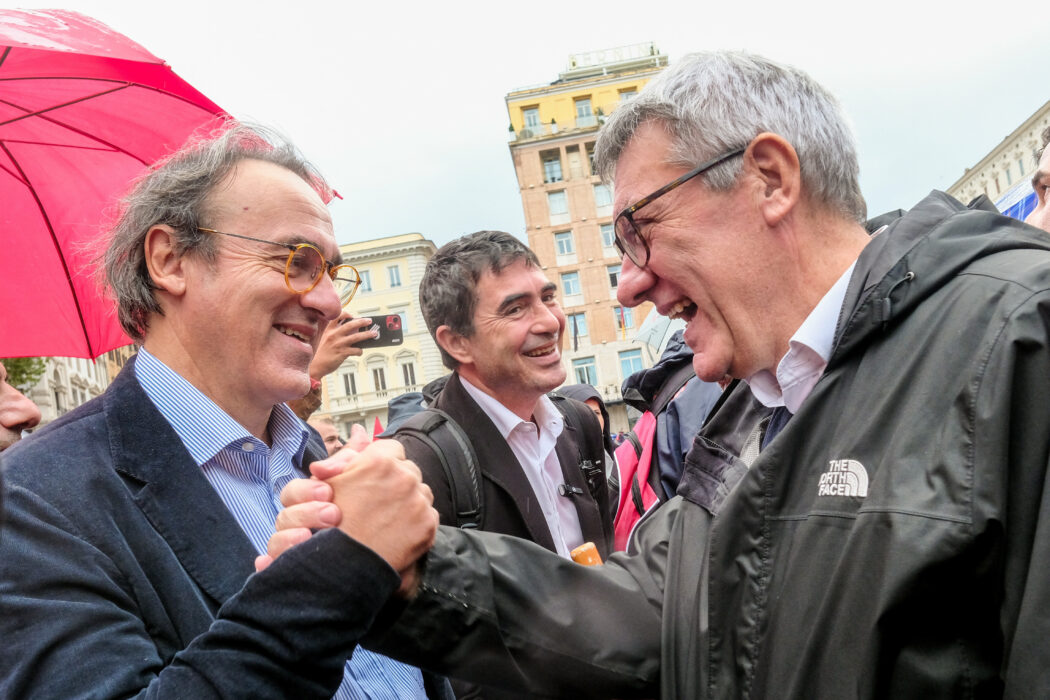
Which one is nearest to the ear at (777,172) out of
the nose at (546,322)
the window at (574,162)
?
the nose at (546,322)

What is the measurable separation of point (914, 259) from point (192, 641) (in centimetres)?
149

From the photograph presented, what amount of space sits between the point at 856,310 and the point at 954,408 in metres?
0.31

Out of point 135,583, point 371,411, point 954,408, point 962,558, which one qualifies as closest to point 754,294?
point 954,408

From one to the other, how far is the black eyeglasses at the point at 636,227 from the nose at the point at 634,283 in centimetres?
2

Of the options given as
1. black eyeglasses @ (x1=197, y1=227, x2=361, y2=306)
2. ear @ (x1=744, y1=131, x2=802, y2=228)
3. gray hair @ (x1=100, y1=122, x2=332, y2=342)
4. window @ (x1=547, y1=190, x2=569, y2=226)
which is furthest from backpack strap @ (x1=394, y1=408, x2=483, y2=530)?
window @ (x1=547, y1=190, x2=569, y2=226)

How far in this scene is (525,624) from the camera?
6.33 ft

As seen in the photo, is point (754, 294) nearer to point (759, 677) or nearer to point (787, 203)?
point (787, 203)

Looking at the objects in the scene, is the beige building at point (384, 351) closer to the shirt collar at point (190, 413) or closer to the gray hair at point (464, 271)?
the gray hair at point (464, 271)

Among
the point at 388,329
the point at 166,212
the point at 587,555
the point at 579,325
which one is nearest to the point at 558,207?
the point at 579,325

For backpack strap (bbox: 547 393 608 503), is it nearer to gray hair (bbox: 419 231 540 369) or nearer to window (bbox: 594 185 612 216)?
gray hair (bbox: 419 231 540 369)

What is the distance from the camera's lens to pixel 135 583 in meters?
1.61

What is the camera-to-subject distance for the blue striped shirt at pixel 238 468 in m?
1.99

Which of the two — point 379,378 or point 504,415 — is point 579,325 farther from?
point 504,415

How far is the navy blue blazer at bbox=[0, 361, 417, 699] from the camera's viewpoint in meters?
1.42
